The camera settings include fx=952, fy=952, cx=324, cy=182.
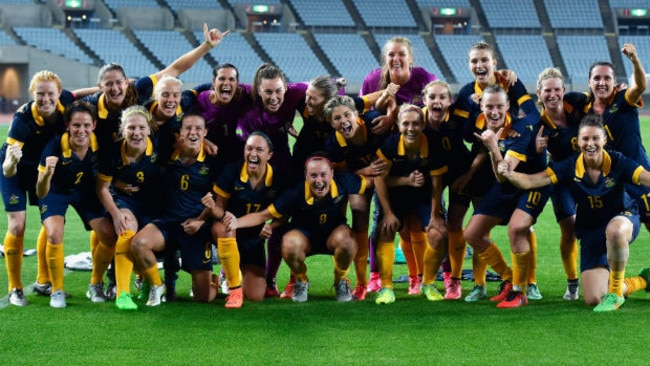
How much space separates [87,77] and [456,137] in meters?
30.0

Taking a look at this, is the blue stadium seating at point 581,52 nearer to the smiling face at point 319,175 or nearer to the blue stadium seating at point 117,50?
the blue stadium seating at point 117,50

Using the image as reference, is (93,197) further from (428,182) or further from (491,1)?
(491,1)

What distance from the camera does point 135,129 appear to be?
587cm

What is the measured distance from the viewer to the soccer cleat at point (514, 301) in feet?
19.4

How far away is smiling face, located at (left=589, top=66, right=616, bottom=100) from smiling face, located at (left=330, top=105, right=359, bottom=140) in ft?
5.02

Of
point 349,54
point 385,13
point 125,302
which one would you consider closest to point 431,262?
point 125,302

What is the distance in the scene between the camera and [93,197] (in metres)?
6.19

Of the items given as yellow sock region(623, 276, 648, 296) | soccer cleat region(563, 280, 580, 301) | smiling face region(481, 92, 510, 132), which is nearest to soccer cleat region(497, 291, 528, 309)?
soccer cleat region(563, 280, 580, 301)

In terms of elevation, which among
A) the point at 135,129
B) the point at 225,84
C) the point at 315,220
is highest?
the point at 225,84

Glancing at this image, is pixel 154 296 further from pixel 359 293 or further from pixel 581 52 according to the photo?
pixel 581 52

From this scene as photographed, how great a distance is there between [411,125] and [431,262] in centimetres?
91

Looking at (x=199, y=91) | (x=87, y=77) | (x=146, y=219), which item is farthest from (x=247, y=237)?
(x=87, y=77)

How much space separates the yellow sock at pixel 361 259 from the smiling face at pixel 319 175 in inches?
20.0

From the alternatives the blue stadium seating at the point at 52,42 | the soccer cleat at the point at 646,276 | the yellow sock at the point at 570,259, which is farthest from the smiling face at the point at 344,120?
the blue stadium seating at the point at 52,42
